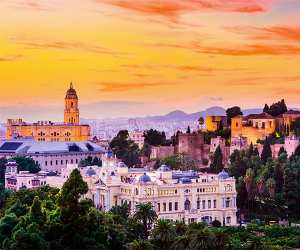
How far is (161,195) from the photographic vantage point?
31734mm

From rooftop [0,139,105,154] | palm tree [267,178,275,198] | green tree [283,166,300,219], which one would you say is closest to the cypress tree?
palm tree [267,178,275,198]

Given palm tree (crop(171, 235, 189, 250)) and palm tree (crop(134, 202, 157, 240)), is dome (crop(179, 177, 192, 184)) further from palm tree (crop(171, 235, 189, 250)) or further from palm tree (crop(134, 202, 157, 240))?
palm tree (crop(171, 235, 189, 250))

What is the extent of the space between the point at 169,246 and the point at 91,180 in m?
12.7

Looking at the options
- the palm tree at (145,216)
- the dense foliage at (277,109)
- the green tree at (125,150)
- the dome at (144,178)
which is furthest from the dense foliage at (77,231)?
the dense foliage at (277,109)

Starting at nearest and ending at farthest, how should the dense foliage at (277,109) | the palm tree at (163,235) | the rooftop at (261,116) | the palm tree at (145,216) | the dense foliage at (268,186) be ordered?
the palm tree at (163,235)
the palm tree at (145,216)
the dense foliage at (268,186)
the rooftop at (261,116)
the dense foliage at (277,109)

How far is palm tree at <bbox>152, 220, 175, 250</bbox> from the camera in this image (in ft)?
73.6

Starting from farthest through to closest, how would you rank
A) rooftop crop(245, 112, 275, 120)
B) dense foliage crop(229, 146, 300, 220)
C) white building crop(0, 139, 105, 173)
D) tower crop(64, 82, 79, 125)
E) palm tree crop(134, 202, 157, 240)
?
tower crop(64, 82, 79, 125)
white building crop(0, 139, 105, 173)
rooftop crop(245, 112, 275, 120)
dense foliage crop(229, 146, 300, 220)
palm tree crop(134, 202, 157, 240)

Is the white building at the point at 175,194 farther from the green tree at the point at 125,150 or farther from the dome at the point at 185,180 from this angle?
the green tree at the point at 125,150

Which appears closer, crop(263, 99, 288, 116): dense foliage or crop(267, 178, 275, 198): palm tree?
crop(267, 178, 275, 198): palm tree

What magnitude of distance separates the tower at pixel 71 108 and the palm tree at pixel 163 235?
42.1 m

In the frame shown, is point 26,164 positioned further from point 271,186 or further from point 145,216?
point 145,216

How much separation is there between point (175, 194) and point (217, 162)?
10.3m

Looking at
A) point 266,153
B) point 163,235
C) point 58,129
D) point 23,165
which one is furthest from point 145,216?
Answer: point 58,129

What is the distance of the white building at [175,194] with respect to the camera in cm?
3162
